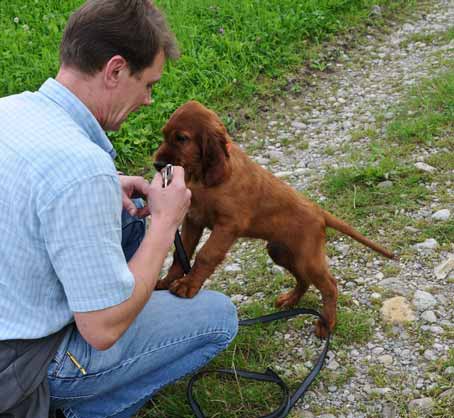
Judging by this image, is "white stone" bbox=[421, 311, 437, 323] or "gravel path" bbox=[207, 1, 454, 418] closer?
"gravel path" bbox=[207, 1, 454, 418]

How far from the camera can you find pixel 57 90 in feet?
7.64

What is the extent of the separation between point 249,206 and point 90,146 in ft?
4.30

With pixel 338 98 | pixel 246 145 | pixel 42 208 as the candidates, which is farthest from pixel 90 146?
pixel 338 98

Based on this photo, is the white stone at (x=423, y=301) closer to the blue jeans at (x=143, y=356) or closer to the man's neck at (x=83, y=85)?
the blue jeans at (x=143, y=356)

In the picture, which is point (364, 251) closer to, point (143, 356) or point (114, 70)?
point (143, 356)

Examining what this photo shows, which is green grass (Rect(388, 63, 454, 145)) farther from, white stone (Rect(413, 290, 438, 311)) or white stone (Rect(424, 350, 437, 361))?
white stone (Rect(424, 350, 437, 361))

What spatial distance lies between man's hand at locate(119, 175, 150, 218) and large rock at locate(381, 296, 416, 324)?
144 cm

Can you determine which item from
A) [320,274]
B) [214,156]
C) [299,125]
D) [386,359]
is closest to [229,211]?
[214,156]

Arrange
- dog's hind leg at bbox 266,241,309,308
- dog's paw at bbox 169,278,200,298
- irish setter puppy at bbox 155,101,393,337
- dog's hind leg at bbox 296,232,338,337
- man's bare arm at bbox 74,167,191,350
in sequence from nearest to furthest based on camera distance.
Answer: man's bare arm at bbox 74,167,191,350
dog's paw at bbox 169,278,200,298
irish setter puppy at bbox 155,101,393,337
dog's hind leg at bbox 296,232,338,337
dog's hind leg at bbox 266,241,309,308

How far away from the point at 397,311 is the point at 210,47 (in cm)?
369

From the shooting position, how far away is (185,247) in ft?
11.7

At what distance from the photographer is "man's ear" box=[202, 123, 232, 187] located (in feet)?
10.4

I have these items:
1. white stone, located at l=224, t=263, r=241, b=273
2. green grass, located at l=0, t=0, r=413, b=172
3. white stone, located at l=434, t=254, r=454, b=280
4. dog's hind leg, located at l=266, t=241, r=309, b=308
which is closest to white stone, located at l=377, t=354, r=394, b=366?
dog's hind leg, located at l=266, t=241, r=309, b=308

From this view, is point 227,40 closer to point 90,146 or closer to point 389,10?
point 389,10
